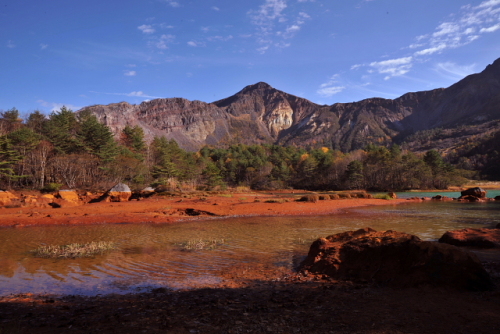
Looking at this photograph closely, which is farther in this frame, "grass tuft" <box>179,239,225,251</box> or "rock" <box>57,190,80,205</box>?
"rock" <box>57,190,80,205</box>

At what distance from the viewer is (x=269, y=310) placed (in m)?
4.62

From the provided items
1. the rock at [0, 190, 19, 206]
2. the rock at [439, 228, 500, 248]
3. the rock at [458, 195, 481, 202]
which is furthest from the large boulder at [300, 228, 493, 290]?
the rock at [458, 195, 481, 202]

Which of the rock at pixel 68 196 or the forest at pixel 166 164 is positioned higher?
the forest at pixel 166 164

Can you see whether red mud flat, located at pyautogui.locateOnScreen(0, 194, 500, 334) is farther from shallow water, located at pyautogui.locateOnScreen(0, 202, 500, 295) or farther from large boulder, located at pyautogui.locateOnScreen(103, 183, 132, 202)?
large boulder, located at pyautogui.locateOnScreen(103, 183, 132, 202)

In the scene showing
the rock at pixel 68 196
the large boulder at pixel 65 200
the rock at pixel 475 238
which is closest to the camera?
the rock at pixel 475 238

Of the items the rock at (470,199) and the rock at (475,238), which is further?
the rock at (470,199)

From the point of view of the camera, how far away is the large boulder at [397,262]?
17.8 ft

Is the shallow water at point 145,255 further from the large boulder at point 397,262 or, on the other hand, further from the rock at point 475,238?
the rock at point 475,238

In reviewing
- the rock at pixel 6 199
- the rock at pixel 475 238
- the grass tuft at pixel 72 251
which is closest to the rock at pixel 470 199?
the rock at pixel 475 238

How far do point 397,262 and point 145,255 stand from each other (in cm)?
786

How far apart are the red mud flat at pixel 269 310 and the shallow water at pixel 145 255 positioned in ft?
3.45

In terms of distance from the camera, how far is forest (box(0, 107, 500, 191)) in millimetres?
38906

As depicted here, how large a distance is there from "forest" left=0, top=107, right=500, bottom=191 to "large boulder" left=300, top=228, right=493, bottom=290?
38.6 m

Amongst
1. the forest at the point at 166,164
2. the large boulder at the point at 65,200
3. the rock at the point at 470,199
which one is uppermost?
the forest at the point at 166,164
